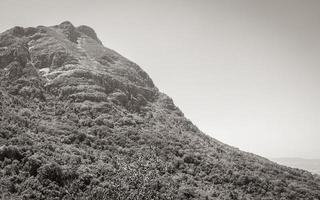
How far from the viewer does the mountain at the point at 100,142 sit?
239 ft

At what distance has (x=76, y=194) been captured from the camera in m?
69.5

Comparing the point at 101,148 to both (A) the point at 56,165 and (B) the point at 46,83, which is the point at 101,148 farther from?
(B) the point at 46,83

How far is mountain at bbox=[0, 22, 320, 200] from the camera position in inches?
2872

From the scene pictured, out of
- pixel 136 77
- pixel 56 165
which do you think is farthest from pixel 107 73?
pixel 56 165

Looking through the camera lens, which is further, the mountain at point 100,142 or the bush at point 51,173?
the mountain at point 100,142

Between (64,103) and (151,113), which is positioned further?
(151,113)

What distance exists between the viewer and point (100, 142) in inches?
3762

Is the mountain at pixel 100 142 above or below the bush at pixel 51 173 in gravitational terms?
above

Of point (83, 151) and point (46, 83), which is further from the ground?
Answer: point (46, 83)

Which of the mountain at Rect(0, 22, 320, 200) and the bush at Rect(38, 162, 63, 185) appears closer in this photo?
the bush at Rect(38, 162, 63, 185)

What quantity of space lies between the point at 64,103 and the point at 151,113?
112 ft

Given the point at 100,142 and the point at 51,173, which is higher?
the point at 100,142

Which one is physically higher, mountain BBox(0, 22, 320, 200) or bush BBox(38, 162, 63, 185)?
mountain BBox(0, 22, 320, 200)

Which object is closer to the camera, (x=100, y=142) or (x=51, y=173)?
(x=51, y=173)
